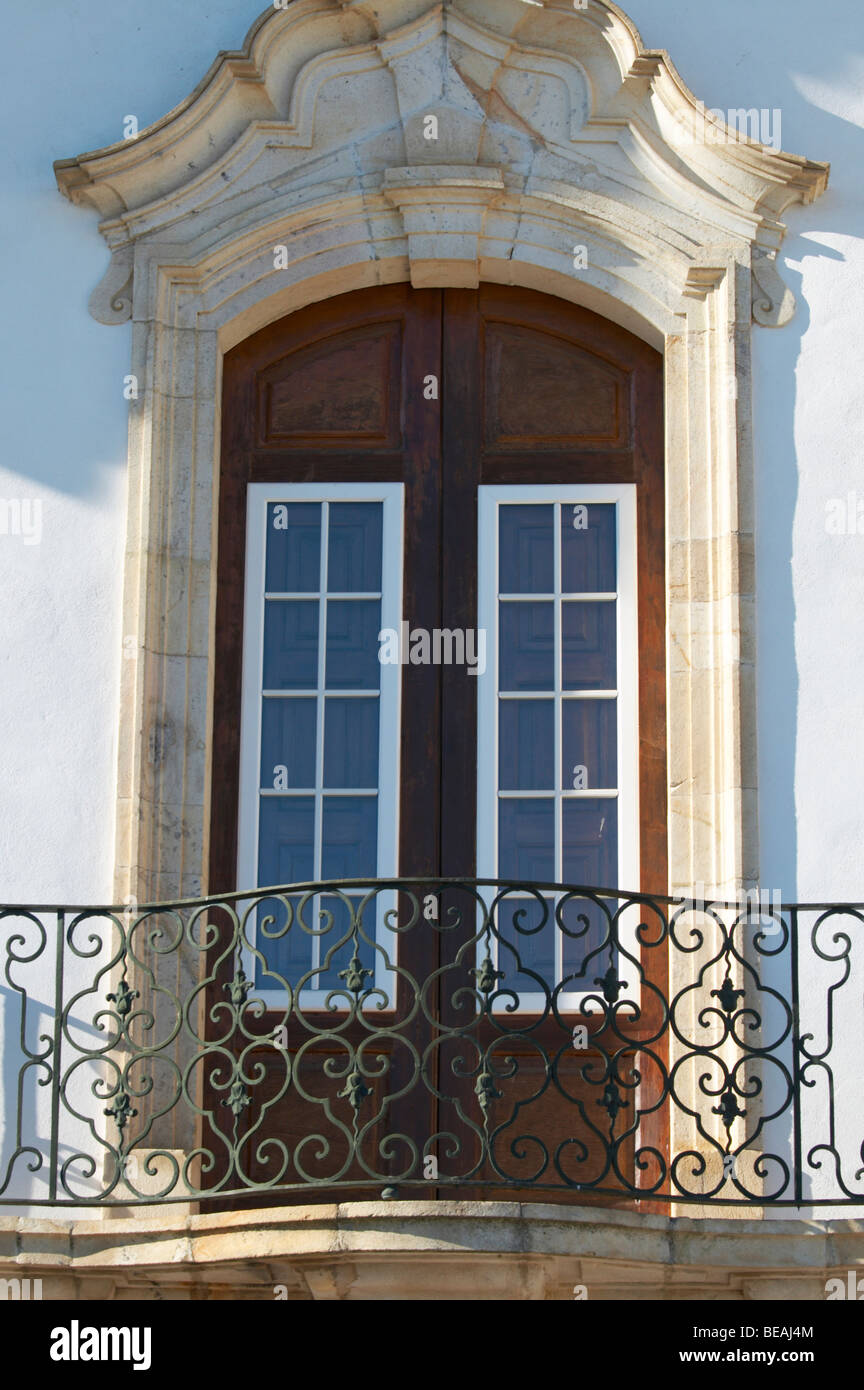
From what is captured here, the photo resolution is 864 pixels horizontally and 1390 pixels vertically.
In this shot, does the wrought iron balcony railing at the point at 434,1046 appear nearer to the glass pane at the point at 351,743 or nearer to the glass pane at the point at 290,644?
the glass pane at the point at 351,743

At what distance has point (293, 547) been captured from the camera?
8.72 metres

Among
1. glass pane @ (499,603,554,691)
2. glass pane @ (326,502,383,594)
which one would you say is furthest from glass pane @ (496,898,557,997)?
glass pane @ (326,502,383,594)

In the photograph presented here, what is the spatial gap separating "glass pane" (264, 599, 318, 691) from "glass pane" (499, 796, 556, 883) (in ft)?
2.64

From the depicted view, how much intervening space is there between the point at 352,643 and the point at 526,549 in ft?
2.22

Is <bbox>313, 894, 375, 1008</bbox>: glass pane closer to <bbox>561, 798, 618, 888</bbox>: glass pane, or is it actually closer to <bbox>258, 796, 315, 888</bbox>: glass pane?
<bbox>258, 796, 315, 888</bbox>: glass pane

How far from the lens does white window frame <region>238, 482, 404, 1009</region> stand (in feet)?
27.5

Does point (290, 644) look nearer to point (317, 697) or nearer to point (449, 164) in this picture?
point (317, 697)

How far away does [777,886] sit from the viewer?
26.7 ft

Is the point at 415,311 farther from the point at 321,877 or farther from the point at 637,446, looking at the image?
the point at 321,877

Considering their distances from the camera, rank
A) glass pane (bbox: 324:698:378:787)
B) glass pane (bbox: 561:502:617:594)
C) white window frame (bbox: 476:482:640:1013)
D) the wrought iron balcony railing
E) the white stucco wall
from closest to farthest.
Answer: the wrought iron balcony railing → the white stucco wall → white window frame (bbox: 476:482:640:1013) → glass pane (bbox: 324:698:378:787) → glass pane (bbox: 561:502:617:594)

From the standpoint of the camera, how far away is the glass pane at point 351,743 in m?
8.51

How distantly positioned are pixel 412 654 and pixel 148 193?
1843 mm
